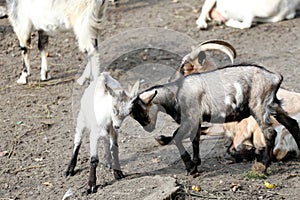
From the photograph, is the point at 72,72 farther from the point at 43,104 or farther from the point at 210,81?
the point at 210,81

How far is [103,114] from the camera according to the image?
5.58 m

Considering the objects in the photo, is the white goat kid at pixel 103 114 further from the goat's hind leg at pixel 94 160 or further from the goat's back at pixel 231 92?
the goat's back at pixel 231 92

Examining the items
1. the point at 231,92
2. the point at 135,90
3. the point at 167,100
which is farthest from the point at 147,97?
the point at 231,92

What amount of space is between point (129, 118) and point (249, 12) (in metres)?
3.52

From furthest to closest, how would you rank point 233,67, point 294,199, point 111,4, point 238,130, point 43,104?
point 111,4 < point 43,104 < point 238,130 < point 233,67 < point 294,199

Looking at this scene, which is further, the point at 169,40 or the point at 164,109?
the point at 169,40

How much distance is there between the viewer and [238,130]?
6.61 metres

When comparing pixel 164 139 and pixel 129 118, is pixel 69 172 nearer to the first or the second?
pixel 164 139

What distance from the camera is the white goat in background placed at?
7941 millimetres

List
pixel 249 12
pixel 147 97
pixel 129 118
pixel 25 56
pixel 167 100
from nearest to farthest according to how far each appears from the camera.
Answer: pixel 147 97 < pixel 167 100 < pixel 129 118 < pixel 25 56 < pixel 249 12

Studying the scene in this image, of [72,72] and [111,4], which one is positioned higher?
[111,4]

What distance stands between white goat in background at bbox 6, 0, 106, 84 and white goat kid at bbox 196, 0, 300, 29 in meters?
2.50

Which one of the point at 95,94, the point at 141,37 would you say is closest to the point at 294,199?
the point at 95,94

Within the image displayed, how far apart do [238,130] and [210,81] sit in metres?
0.92
